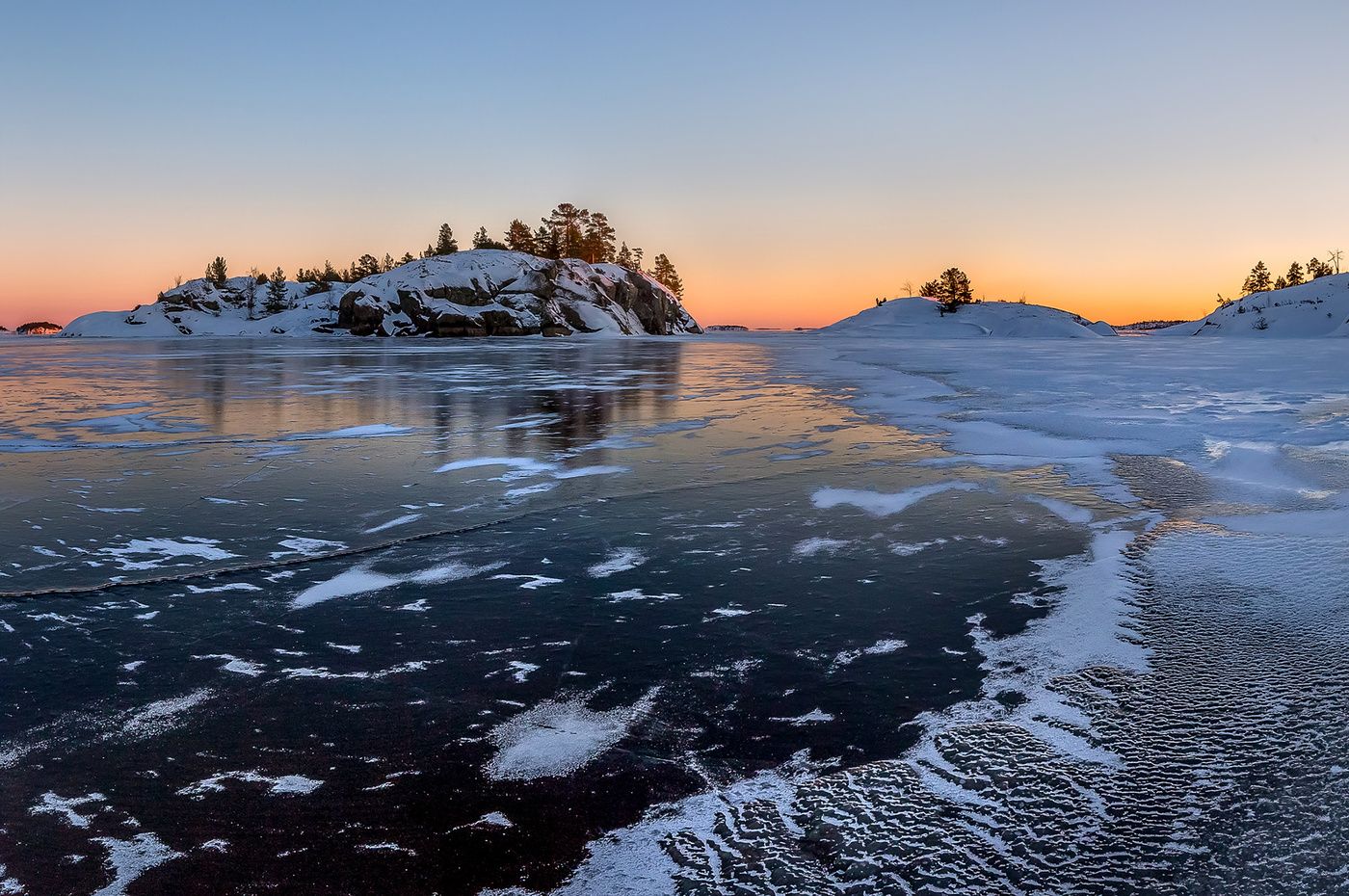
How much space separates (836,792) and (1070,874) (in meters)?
0.51

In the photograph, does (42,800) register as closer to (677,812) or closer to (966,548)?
(677,812)

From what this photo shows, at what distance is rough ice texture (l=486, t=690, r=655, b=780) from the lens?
2004 millimetres

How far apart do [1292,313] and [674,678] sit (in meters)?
87.9

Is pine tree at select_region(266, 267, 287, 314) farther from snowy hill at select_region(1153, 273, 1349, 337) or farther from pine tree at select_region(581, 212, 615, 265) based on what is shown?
snowy hill at select_region(1153, 273, 1349, 337)

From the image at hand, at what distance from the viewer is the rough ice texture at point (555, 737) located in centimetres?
200

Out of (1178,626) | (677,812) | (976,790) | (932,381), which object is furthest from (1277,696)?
(932,381)

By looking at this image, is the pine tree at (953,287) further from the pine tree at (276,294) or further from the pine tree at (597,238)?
the pine tree at (276,294)

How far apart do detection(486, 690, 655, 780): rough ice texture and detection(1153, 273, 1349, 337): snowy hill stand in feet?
255

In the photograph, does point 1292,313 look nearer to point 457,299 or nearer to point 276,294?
point 457,299

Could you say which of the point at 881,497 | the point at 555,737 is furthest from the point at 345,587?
the point at 881,497

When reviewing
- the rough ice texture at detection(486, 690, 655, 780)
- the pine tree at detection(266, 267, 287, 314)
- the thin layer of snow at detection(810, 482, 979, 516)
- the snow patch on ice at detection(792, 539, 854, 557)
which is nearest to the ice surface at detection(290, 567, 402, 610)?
the rough ice texture at detection(486, 690, 655, 780)

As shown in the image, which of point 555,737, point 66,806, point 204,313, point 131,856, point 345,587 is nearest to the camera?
point 131,856

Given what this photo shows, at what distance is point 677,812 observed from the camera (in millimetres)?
1797

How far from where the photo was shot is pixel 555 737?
2.15m
